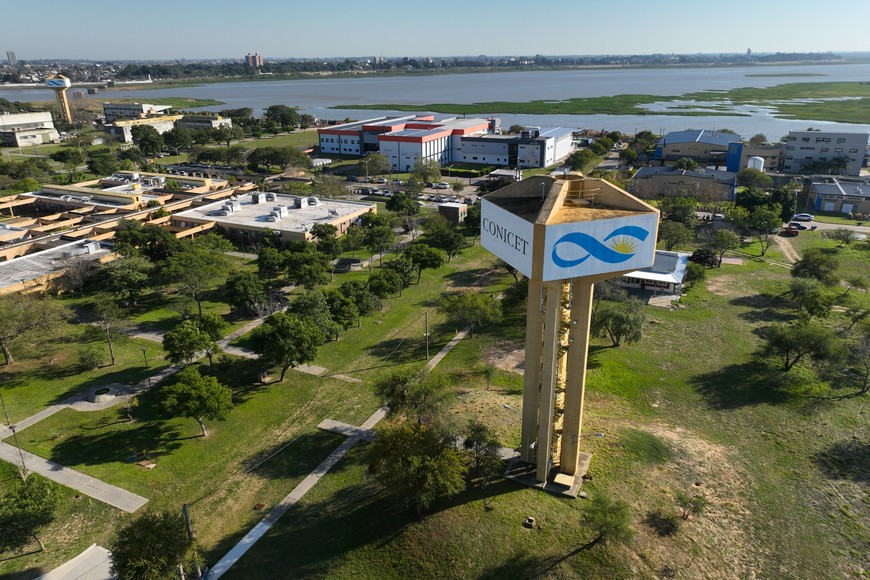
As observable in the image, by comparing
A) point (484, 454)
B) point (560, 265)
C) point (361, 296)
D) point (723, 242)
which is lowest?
point (484, 454)

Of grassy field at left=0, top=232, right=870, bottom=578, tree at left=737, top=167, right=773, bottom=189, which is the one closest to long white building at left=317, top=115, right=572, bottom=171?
tree at left=737, top=167, right=773, bottom=189

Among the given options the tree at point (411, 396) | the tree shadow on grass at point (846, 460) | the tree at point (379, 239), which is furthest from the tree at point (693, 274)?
the tree at point (411, 396)

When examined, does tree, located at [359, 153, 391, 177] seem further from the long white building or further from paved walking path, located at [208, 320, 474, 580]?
paved walking path, located at [208, 320, 474, 580]

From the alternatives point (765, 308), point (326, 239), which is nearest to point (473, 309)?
point (326, 239)

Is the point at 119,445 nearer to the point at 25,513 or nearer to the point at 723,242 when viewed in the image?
the point at 25,513

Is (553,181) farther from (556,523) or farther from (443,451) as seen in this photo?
(556,523)

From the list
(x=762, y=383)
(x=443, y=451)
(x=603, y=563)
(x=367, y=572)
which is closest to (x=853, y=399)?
(x=762, y=383)
